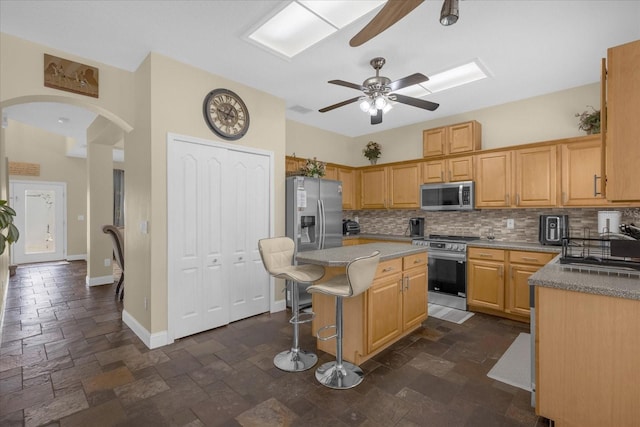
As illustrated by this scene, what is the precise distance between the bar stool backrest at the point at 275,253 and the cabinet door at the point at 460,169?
9.52ft

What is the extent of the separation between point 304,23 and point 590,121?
3.48 meters

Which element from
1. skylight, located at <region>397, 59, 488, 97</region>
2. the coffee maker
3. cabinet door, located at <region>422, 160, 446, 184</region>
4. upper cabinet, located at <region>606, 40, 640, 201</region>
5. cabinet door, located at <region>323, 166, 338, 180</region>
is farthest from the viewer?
cabinet door, located at <region>323, 166, 338, 180</region>

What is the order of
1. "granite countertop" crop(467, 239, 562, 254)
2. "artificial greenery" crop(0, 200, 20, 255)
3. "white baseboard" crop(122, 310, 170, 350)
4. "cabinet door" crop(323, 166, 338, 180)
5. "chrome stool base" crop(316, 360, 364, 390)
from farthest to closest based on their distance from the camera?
"cabinet door" crop(323, 166, 338, 180), "granite countertop" crop(467, 239, 562, 254), "white baseboard" crop(122, 310, 170, 350), "artificial greenery" crop(0, 200, 20, 255), "chrome stool base" crop(316, 360, 364, 390)

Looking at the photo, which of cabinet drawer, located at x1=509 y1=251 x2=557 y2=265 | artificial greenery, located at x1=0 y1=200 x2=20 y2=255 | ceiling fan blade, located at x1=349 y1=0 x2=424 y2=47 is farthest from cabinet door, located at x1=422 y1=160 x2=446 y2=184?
artificial greenery, located at x1=0 y1=200 x2=20 y2=255

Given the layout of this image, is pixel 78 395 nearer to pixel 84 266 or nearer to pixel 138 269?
pixel 138 269

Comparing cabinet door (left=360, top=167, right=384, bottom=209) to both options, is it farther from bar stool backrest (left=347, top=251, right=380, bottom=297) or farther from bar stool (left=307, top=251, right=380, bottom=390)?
bar stool backrest (left=347, top=251, right=380, bottom=297)

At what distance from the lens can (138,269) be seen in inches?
130

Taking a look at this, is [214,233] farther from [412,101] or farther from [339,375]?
[412,101]

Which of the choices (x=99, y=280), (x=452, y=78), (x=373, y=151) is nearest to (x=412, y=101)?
(x=452, y=78)

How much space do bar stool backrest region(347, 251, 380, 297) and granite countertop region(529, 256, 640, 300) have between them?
100 cm

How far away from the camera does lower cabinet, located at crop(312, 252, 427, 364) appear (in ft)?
8.55

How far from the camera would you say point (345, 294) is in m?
2.19

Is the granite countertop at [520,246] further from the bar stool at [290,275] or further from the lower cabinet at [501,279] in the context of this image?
the bar stool at [290,275]

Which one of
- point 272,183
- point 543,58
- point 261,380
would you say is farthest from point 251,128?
point 543,58
